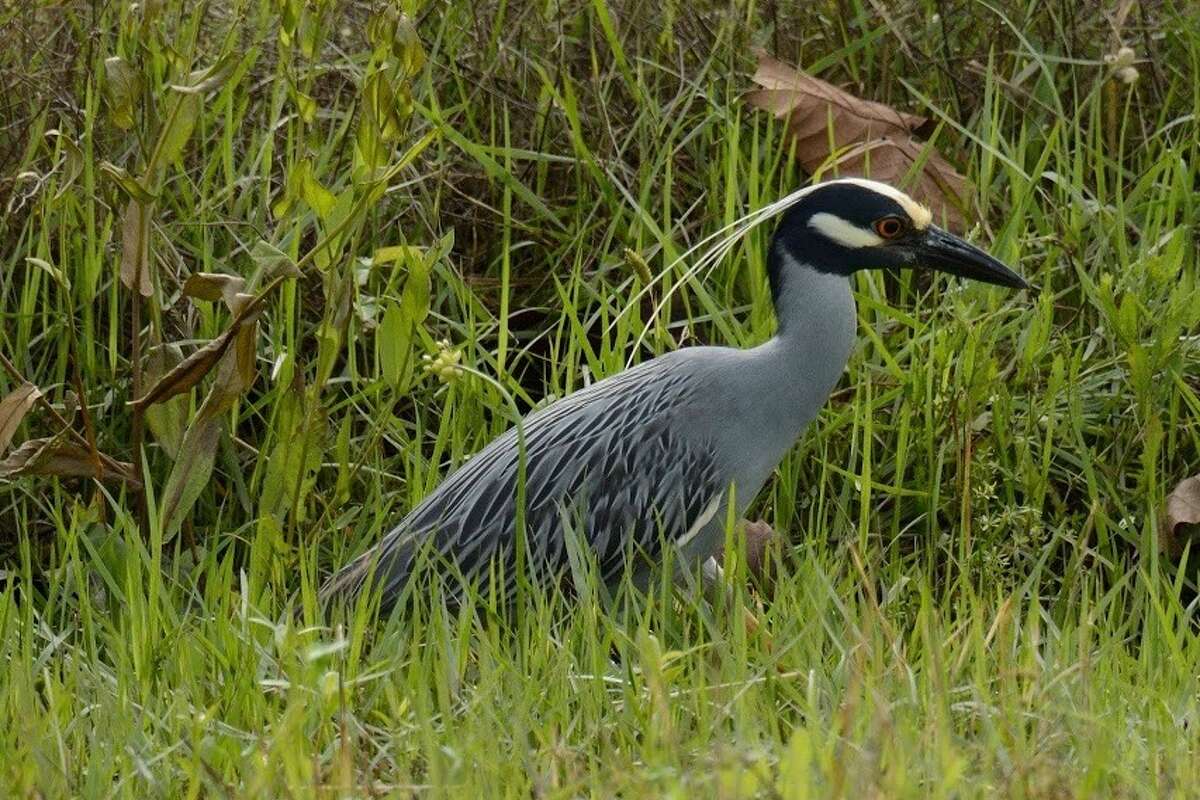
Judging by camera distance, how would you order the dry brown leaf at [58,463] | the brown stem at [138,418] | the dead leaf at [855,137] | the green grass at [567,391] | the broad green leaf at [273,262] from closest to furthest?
the green grass at [567,391] → the broad green leaf at [273,262] → the dry brown leaf at [58,463] → the brown stem at [138,418] → the dead leaf at [855,137]

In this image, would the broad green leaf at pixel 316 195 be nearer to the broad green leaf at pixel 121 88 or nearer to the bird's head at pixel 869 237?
the broad green leaf at pixel 121 88

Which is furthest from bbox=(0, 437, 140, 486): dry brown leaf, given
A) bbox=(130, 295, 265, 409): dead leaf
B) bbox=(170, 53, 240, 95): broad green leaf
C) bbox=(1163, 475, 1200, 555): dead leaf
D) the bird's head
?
bbox=(1163, 475, 1200, 555): dead leaf

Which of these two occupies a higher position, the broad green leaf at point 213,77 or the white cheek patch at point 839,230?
the broad green leaf at point 213,77

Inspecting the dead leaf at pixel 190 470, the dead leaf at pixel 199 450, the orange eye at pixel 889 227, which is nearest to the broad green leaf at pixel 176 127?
the dead leaf at pixel 199 450

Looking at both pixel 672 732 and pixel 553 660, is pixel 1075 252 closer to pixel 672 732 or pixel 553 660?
pixel 553 660

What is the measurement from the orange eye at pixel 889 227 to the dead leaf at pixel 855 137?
24.1 inches

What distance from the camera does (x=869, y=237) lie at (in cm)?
411


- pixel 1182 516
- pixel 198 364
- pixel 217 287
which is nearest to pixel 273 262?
pixel 217 287

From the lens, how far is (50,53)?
4773mm

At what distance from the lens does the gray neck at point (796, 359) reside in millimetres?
4004

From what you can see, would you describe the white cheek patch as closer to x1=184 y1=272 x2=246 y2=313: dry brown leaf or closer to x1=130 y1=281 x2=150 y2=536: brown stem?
x1=184 y1=272 x2=246 y2=313: dry brown leaf

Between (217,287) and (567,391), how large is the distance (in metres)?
1.04

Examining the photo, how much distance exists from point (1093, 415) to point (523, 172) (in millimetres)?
1561

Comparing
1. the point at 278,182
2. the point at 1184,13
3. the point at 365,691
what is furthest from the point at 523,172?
the point at 365,691
